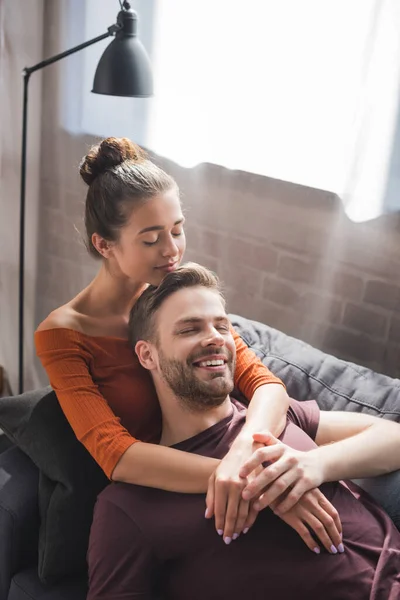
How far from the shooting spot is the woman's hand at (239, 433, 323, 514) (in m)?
1.40

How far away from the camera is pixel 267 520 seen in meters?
1.44

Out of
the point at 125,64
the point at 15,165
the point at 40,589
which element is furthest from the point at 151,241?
the point at 15,165

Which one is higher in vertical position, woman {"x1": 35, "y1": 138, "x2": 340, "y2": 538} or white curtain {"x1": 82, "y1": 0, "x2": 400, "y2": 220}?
white curtain {"x1": 82, "y1": 0, "x2": 400, "y2": 220}

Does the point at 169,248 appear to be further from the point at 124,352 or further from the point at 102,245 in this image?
the point at 124,352

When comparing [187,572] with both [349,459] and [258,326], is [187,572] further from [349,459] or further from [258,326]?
[258,326]

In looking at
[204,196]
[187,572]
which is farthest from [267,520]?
[204,196]

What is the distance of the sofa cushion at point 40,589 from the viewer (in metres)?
1.58

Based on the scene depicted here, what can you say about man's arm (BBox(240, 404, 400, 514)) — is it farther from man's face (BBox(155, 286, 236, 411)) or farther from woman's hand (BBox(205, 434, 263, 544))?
man's face (BBox(155, 286, 236, 411))

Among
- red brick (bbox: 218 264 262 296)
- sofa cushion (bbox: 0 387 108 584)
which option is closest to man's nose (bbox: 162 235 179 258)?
sofa cushion (bbox: 0 387 108 584)

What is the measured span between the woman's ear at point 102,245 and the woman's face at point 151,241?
2cm

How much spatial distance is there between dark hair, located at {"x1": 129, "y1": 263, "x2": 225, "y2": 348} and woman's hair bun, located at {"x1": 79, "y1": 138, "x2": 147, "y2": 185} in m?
0.30

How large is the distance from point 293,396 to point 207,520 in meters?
0.56

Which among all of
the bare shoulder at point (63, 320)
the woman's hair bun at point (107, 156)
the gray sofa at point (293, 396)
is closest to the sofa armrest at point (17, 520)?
the gray sofa at point (293, 396)

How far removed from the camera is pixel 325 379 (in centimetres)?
187
